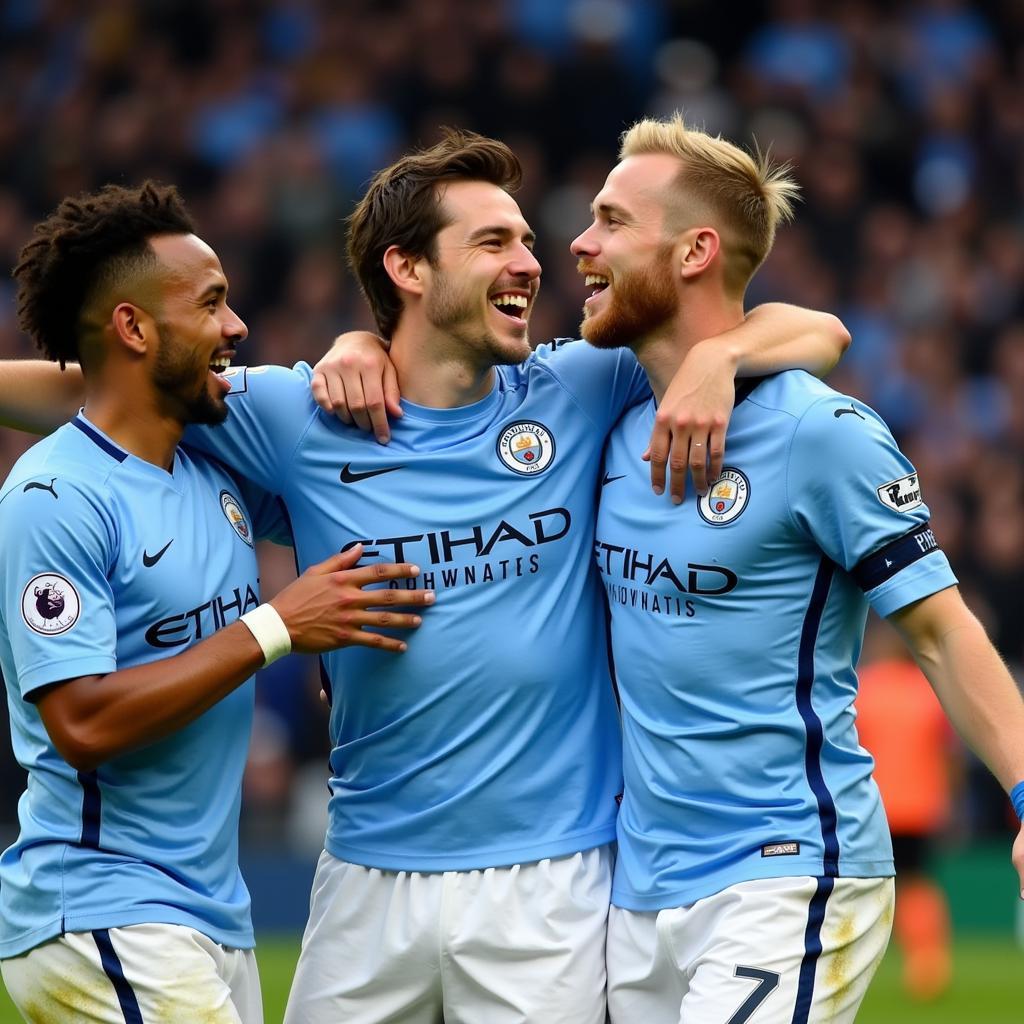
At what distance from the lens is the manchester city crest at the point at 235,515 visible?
460 centimetres

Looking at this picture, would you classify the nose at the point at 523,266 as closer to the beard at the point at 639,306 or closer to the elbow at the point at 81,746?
the beard at the point at 639,306

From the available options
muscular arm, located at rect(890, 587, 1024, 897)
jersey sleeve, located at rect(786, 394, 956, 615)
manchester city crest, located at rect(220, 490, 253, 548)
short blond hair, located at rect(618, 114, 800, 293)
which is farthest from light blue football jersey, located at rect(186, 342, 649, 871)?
muscular arm, located at rect(890, 587, 1024, 897)

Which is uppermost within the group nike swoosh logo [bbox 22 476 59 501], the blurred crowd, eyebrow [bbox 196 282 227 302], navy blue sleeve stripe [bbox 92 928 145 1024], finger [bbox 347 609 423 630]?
the blurred crowd

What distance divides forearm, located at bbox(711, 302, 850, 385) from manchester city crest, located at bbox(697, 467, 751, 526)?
271 mm

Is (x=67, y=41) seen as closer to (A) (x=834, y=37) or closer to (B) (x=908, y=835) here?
(A) (x=834, y=37)

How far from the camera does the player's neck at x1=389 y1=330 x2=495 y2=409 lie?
4875 mm

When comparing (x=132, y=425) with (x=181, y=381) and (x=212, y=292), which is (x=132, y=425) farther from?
(x=212, y=292)

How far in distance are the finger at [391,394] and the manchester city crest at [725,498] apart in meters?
0.84

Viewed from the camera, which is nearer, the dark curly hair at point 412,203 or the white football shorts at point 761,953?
the white football shorts at point 761,953

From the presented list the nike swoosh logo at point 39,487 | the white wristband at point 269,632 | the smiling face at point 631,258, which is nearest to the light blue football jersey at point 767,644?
the smiling face at point 631,258

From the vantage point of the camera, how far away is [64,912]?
4.16 meters

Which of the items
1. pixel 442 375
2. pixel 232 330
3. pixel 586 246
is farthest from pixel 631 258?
pixel 232 330

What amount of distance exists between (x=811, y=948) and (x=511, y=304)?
1.82m

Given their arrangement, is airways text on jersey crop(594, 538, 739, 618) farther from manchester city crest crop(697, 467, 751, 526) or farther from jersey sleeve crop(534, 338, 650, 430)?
jersey sleeve crop(534, 338, 650, 430)
